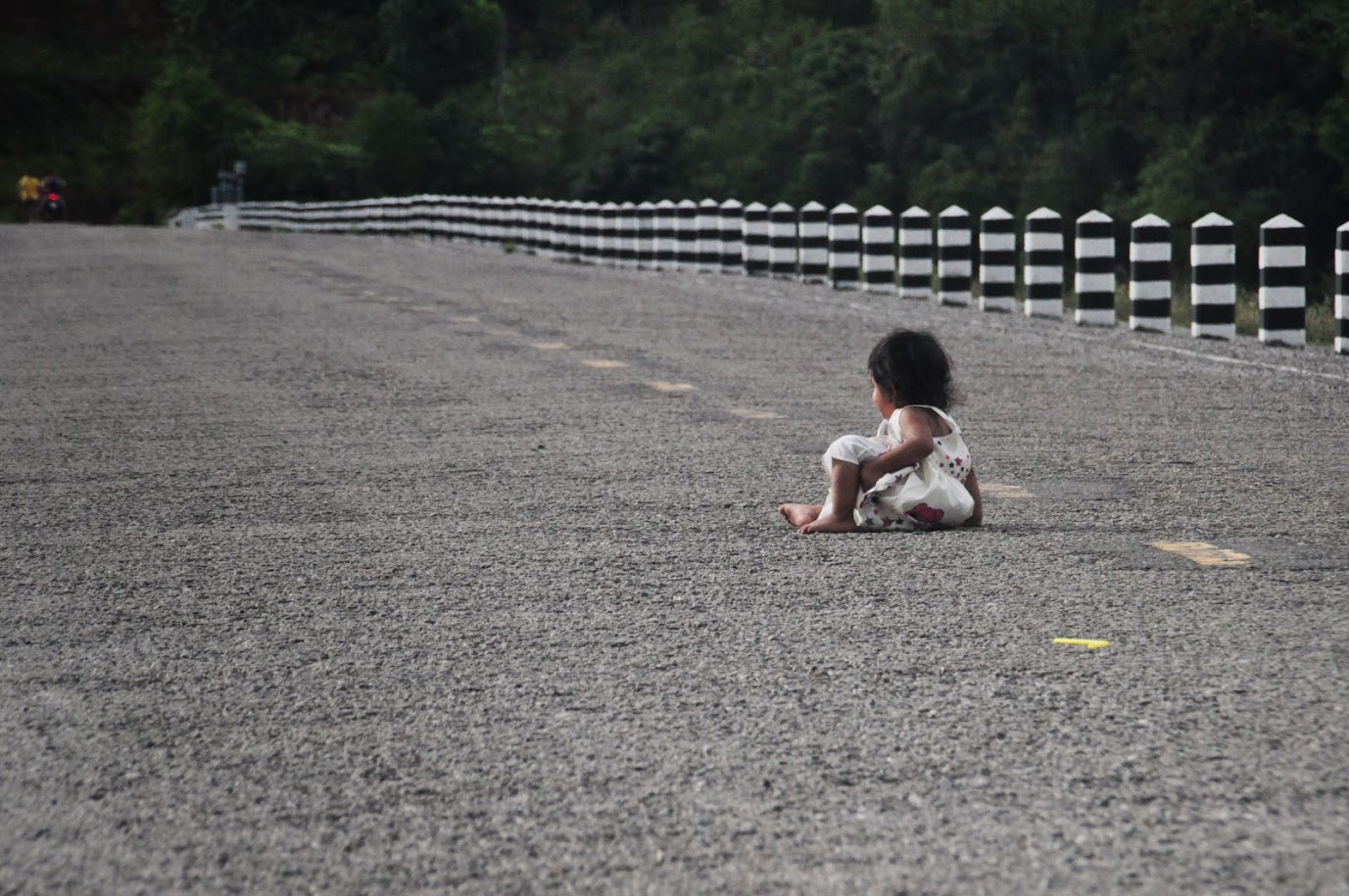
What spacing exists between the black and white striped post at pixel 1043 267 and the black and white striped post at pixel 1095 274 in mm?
702

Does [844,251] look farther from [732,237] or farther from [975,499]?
[975,499]

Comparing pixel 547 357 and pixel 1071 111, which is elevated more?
pixel 1071 111

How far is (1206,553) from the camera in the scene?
18.1ft

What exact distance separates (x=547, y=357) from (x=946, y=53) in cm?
4386

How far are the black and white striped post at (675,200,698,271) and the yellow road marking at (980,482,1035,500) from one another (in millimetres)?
19840

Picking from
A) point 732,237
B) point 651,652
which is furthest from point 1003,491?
point 732,237

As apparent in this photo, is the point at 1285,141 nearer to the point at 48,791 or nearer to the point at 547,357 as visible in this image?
the point at 547,357

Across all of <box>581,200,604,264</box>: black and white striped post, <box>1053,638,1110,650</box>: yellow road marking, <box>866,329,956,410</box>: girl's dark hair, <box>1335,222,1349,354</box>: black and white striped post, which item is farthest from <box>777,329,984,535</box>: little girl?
<box>581,200,604,264</box>: black and white striped post

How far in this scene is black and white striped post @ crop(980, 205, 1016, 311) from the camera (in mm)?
18188

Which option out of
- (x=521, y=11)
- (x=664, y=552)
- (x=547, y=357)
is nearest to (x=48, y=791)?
(x=664, y=552)

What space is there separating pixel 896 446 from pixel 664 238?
2166 centimetres

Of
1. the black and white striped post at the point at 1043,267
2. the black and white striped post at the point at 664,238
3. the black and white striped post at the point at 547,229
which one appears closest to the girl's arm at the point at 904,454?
the black and white striped post at the point at 1043,267

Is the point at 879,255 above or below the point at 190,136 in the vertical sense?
below

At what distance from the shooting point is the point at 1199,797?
3.30m
